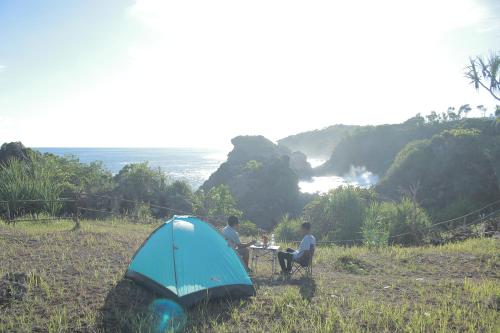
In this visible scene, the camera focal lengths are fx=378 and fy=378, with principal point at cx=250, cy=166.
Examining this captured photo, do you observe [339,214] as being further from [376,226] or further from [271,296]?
[271,296]

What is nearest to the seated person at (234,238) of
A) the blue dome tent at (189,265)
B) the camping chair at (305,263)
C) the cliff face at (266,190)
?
the camping chair at (305,263)

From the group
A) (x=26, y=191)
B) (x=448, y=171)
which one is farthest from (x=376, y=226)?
(x=448, y=171)

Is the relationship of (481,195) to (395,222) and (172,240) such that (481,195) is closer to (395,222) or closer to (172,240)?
(395,222)

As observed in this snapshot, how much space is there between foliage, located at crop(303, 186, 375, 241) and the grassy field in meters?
6.51

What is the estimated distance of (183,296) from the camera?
680 cm

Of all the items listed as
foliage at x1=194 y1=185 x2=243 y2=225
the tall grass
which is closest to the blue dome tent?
the tall grass

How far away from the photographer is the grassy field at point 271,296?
6.12 m

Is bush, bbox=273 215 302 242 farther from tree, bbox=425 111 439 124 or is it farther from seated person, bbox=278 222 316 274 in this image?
tree, bbox=425 111 439 124

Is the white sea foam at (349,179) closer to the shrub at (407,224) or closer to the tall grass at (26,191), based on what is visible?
the shrub at (407,224)

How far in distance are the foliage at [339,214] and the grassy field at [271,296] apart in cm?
651

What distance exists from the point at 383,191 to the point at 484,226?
23.4m

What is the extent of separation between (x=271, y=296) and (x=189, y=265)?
1770 millimetres

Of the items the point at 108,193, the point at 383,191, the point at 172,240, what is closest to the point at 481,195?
the point at 383,191

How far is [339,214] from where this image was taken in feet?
63.5
